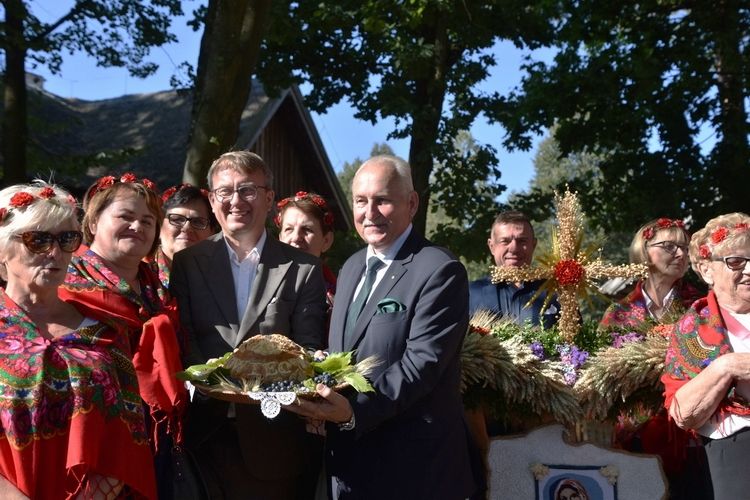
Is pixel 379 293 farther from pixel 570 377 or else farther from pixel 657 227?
pixel 657 227

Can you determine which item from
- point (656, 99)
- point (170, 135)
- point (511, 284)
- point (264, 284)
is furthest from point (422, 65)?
point (264, 284)

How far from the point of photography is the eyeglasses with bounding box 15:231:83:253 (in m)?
3.32

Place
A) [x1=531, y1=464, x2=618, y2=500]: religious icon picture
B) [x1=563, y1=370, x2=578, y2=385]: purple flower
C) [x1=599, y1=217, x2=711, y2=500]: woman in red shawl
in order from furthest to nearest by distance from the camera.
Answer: [x1=599, y1=217, x2=711, y2=500]: woman in red shawl
[x1=563, y1=370, x2=578, y2=385]: purple flower
[x1=531, y1=464, x2=618, y2=500]: religious icon picture

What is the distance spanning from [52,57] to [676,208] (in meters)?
11.1

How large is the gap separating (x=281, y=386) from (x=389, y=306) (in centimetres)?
62

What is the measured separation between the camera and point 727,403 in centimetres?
395

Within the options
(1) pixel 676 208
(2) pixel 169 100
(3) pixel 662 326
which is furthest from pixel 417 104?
(3) pixel 662 326

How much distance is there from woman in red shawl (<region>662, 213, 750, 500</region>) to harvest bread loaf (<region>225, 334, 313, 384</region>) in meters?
1.75

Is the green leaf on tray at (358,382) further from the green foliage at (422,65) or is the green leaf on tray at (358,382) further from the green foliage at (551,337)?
the green foliage at (422,65)

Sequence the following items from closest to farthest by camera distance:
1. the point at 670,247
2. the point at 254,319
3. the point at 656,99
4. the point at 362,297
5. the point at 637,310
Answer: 1. the point at 362,297
2. the point at 254,319
3. the point at 637,310
4. the point at 670,247
5. the point at 656,99

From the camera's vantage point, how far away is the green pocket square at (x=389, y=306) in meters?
3.77

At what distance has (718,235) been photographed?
4.05m

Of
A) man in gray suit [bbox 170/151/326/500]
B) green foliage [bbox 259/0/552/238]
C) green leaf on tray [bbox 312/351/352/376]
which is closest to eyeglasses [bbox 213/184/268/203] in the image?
man in gray suit [bbox 170/151/326/500]

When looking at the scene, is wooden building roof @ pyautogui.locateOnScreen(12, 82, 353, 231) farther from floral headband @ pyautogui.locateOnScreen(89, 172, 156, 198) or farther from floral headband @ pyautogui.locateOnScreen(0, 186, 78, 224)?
floral headband @ pyautogui.locateOnScreen(0, 186, 78, 224)
